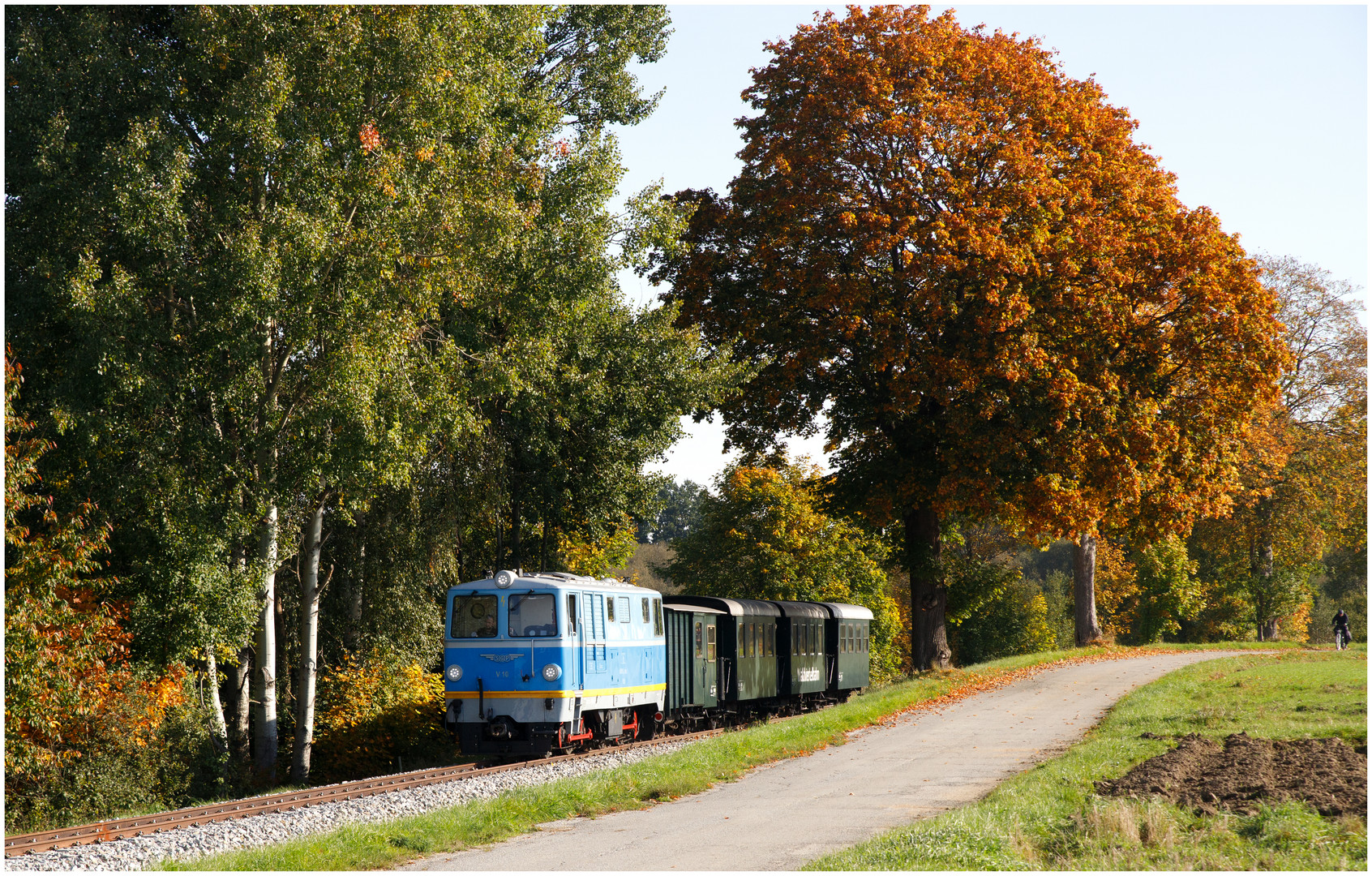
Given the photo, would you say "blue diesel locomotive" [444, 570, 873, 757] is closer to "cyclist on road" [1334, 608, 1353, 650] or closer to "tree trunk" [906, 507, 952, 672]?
"tree trunk" [906, 507, 952, 672]

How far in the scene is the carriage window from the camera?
1794 cm

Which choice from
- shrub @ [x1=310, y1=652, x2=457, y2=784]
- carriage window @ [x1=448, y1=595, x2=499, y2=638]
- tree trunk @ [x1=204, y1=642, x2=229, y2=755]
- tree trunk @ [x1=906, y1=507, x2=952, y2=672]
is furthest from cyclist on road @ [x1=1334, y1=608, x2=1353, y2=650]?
tree trunk @ [x1=204, y1=642, x2=229, y2=755]

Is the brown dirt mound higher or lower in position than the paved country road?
higher

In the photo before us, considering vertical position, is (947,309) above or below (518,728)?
above

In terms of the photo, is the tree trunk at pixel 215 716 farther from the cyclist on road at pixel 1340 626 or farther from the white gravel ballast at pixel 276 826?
the cyclist on road at pixel 1340 626

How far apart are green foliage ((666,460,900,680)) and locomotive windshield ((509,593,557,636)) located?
30.5m

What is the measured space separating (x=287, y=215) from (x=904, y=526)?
68.6 ft

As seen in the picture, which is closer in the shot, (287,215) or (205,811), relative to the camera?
(205,811)

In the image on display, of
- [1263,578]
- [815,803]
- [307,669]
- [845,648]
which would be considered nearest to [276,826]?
[815,803]

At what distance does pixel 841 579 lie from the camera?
49875mm

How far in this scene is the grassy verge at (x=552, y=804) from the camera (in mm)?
9812

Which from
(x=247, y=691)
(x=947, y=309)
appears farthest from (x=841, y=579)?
(x=247, y=691)

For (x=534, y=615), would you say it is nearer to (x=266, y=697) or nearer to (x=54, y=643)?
(x=266, y=697)

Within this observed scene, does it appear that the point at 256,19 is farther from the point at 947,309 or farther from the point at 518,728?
the point at 947,309
